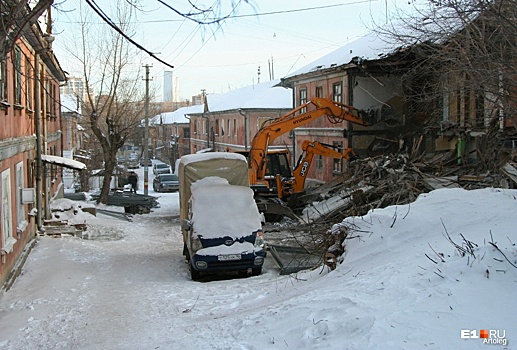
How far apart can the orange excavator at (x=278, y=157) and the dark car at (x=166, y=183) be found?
19289 mm

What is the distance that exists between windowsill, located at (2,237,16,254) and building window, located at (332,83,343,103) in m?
15.9

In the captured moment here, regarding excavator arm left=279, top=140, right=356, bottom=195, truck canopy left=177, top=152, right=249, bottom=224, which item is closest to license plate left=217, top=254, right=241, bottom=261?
truck canopy left=177, top=152, right=249, bottom=224

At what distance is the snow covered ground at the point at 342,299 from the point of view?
199 inches

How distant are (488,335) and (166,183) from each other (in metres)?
37.5

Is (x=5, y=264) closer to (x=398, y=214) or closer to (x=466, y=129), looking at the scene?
(x=398, y=214)

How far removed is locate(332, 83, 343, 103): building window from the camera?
Answer: 80.6 feet

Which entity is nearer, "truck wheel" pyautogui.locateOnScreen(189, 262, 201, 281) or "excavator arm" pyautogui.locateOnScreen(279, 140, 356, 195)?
"truck wheel" pyautogui.locateOnScreen(189, 262, 201, 281)

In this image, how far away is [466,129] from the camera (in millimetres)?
17891

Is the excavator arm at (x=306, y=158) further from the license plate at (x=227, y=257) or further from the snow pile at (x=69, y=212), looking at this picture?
the license plate at (x=227, y=257)

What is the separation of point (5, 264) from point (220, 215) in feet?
14.8

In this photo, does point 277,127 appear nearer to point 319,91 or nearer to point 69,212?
point 319,91

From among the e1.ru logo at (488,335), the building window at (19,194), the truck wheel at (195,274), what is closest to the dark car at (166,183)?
the building window at (19,194)

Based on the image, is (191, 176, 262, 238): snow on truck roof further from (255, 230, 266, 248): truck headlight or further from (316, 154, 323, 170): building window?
(316, 154, 323, 170): building window

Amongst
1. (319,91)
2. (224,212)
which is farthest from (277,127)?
(224,212)
